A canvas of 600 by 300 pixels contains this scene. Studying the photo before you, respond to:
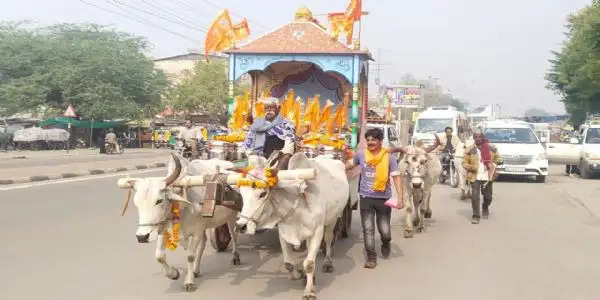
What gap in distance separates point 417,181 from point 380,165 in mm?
1604

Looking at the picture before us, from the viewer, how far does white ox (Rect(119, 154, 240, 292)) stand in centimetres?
523

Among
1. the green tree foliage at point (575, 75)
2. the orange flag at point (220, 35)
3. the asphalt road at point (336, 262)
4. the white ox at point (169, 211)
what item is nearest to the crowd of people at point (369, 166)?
the asphalt road at point (336, 262)

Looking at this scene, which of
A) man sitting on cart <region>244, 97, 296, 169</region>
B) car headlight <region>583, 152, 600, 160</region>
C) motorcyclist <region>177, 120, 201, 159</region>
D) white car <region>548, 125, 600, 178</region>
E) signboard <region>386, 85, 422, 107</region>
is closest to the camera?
man sitting on cart <region>244, 97, 296, 169</region>

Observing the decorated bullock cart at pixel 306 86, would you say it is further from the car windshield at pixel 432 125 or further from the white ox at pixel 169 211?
the car windshield at pixel 432 125

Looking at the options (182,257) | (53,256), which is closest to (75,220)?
(53,256)

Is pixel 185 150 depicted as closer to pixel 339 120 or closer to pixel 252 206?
pixel 339 120

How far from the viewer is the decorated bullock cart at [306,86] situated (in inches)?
330

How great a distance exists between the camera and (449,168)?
17453mm

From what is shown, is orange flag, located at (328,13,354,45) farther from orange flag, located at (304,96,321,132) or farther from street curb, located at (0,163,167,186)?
street curb, located at (0,163,167,186)

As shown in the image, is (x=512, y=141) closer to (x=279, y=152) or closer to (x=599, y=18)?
(x=599, y=18)

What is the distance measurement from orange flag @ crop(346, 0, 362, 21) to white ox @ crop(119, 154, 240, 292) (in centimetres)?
639

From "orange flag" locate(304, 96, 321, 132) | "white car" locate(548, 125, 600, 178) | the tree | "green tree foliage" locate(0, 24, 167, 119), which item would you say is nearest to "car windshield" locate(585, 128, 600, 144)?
"white car" locate(548, 125, 600, 178)

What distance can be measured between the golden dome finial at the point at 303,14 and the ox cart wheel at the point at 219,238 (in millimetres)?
6000

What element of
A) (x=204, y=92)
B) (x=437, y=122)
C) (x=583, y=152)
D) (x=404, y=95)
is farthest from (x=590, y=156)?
(x=404, y=95)
